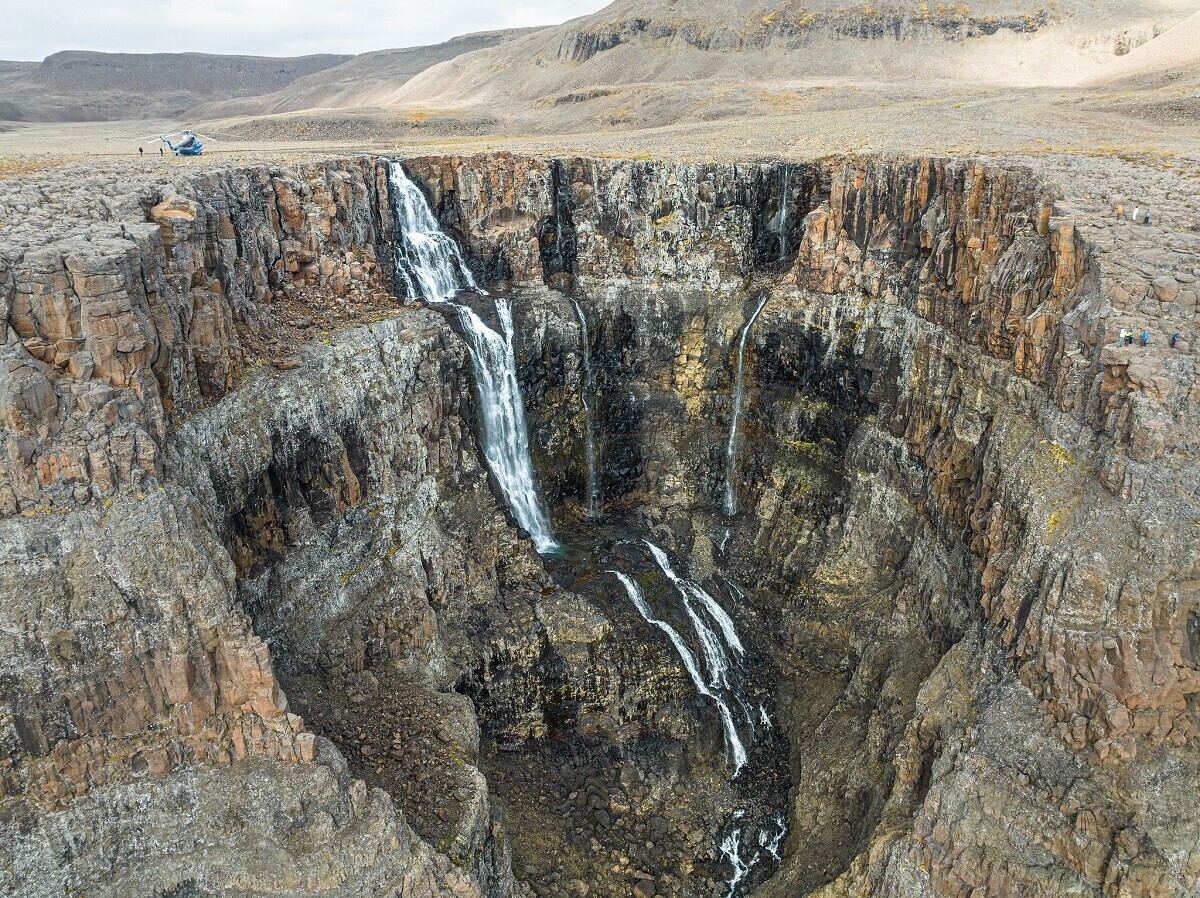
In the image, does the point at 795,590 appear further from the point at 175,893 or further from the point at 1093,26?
the point at 1093,26

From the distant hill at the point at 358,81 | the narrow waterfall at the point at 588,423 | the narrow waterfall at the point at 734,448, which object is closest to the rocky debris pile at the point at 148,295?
the narrow waterfall at the point at 588,423

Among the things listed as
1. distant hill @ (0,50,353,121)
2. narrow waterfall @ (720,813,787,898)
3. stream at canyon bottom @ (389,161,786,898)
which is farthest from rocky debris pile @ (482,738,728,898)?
distant hill @ (0,50,353,121)

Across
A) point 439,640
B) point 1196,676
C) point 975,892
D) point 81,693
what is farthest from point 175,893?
point 1196,676

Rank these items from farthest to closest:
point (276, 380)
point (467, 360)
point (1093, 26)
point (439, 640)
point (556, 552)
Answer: point (1093, 26) < point (556, 552) < point (467, 360) < point (439, 640) < point (276, 380)

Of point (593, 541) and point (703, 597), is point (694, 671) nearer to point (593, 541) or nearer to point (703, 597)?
point (703, 597)

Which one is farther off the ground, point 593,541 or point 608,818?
point 593,541

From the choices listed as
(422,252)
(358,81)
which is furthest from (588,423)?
(358,81)
